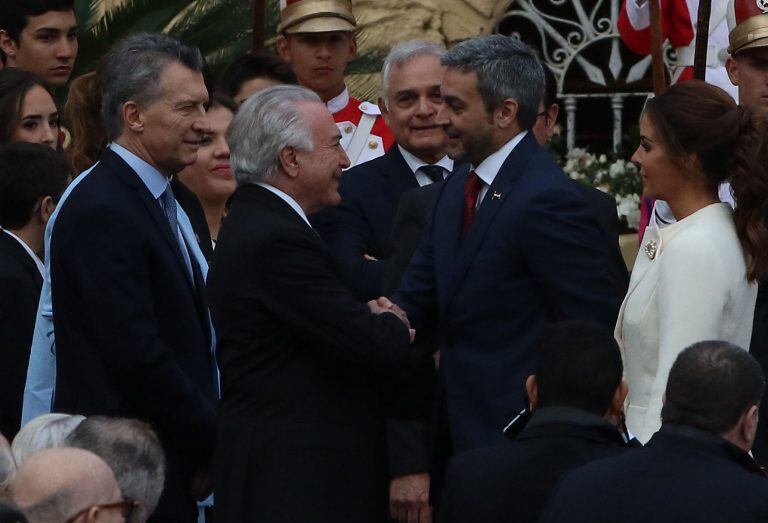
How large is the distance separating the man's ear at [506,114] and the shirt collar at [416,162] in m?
1.32

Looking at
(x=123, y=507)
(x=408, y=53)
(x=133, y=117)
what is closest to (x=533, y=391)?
(x=123, y=507)

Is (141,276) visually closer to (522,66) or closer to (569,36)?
(522,66)

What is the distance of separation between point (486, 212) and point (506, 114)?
1.09 ft

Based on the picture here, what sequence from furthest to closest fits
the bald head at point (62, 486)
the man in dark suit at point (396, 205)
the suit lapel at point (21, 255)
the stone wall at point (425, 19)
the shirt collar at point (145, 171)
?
the stone wall at point (425, 19) → the suit lapel at point (21, 255) → the man in dark suit at point (396, 205) → the shirt collar at point (145, 171) → the bald head at point (62, 486)

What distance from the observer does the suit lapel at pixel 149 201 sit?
582 centimetres

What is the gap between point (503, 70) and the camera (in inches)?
235

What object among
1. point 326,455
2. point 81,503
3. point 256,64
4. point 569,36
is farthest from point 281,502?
point 569,36

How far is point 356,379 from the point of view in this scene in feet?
18.9

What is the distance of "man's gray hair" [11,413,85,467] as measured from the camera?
16.2 feet

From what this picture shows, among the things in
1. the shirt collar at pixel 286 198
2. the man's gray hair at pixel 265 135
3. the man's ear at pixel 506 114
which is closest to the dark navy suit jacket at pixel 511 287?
the man's ear at pixel 506 114

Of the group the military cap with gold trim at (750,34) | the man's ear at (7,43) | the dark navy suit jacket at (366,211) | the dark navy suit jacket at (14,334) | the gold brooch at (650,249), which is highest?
the military cap with gold trim at (750,34)

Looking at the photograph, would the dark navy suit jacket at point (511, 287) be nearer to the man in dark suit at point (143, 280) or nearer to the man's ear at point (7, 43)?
the man in dark suit at point (143, 280)

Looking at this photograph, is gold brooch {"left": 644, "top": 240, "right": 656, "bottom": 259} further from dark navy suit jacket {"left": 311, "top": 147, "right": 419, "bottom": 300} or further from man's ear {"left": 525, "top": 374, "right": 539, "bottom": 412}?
dark navy suit jacket {"left": 311, "top": 147, "right": 419, "bottom": 300}

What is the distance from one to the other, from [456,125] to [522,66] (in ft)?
0.94
